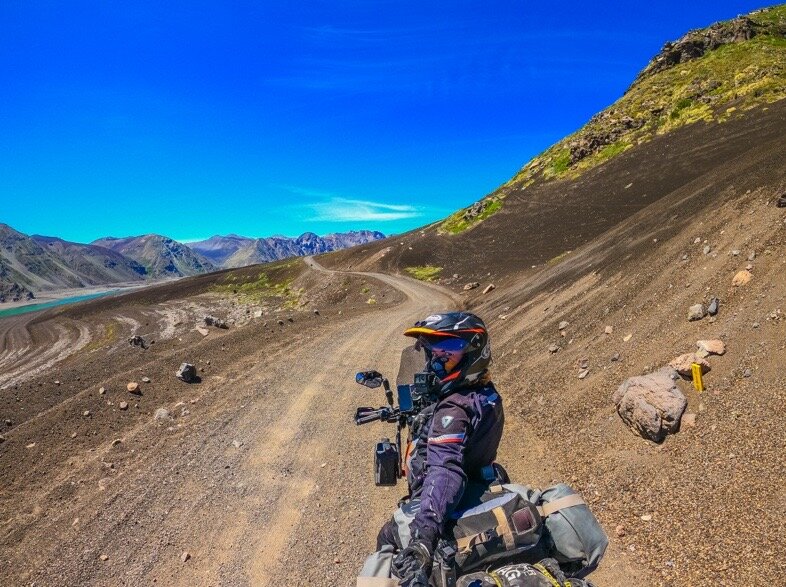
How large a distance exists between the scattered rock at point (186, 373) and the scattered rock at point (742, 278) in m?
14.5

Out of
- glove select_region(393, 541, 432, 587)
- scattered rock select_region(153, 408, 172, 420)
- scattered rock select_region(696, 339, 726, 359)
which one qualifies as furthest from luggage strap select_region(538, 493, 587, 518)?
scattered rock select_region(153, 408, 172, 420)

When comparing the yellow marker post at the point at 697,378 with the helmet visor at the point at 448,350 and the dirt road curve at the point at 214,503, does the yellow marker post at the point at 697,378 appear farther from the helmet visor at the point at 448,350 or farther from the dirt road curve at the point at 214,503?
the helmet visor at the point at 448,350

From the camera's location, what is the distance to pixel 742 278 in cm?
952

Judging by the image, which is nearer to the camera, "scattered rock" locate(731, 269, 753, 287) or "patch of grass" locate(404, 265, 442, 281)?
"scattered rock" locate(731, 269, 753, 287)

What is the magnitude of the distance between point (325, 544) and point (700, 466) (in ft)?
18.7

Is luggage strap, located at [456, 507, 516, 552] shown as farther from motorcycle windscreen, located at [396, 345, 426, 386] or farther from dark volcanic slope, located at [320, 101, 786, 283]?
dark volcanic slope, located at [320, 101, 786, 283]

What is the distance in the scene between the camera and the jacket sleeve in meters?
3.26

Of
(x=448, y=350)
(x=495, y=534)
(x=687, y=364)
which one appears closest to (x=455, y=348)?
(x=448, y=350)

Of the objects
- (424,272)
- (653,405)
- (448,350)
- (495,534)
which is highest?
(424,272)

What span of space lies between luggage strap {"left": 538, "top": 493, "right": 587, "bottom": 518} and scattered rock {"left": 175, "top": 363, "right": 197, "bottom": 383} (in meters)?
12.8

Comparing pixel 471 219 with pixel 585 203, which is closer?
pixel 585 203

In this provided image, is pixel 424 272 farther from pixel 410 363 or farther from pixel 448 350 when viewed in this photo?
pixel 448 350

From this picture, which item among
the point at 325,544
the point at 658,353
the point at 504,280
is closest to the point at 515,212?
the point at 504,280

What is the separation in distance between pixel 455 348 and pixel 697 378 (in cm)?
620
